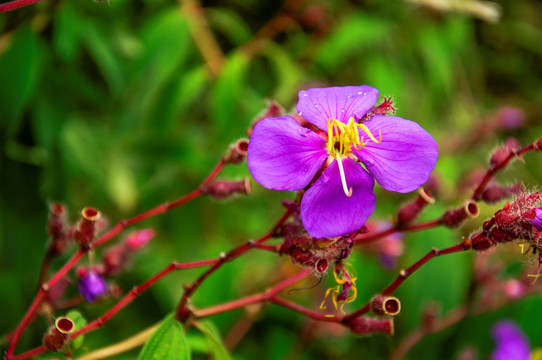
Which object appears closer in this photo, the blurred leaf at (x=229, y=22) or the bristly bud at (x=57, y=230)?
the bristly bud at (x=57, y=230)

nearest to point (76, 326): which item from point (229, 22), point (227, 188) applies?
point (227, 188)

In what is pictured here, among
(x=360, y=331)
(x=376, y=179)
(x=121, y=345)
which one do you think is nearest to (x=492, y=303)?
(x=360, y=331)

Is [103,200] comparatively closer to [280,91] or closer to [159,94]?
[159,94]

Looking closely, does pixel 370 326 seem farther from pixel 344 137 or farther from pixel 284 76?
pixel 284 76

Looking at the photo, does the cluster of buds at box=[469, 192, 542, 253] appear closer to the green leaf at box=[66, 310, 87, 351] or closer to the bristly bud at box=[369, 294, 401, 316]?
the bristly bud at box=[369, 294, 401, 316]

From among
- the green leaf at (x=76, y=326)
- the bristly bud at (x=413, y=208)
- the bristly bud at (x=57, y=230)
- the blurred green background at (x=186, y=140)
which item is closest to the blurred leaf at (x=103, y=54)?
the blurred green background at (x=186, y=140)

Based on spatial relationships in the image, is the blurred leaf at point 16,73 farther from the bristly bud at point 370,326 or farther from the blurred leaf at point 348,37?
the blurred leaf at point 348,37
